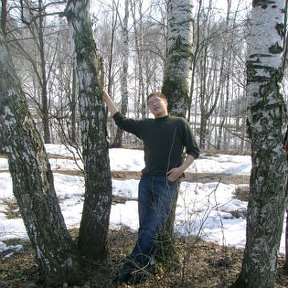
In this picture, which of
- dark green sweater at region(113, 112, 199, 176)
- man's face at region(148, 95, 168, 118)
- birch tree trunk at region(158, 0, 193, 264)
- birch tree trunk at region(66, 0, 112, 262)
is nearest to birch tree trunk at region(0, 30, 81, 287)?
birch tree trunk at region(66, 0, 112, 262)

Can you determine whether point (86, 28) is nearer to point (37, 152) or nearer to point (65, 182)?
point (37, 152)

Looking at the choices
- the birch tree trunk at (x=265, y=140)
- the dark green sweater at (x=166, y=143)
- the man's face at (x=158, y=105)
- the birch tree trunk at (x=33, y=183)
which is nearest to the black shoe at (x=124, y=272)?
the birch tree trunk at (x=33, y=183)

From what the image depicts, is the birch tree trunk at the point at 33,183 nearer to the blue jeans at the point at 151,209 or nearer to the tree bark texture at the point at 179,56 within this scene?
the blue jeans at the point at 151,209

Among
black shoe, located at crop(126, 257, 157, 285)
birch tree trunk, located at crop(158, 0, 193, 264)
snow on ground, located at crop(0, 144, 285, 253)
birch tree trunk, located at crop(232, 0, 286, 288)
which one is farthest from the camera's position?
snow on ground, located at crop(0, 144, 285, 253)

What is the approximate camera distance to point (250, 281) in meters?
3.82

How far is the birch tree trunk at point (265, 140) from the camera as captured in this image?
3.52m

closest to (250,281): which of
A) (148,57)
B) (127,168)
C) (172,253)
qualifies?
(172,253)

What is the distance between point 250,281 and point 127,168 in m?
8.62

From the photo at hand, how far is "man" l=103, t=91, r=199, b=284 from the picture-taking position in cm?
409

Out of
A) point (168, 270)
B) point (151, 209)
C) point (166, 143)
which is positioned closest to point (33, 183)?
point (151, 209)

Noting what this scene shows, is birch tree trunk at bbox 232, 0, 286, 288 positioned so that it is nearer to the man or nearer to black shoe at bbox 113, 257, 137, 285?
the man

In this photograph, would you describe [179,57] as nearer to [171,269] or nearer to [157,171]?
[157,171]

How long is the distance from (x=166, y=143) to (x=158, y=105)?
0.42 m

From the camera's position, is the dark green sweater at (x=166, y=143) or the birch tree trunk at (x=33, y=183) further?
the dark green sweater at (x=166, y=143)
